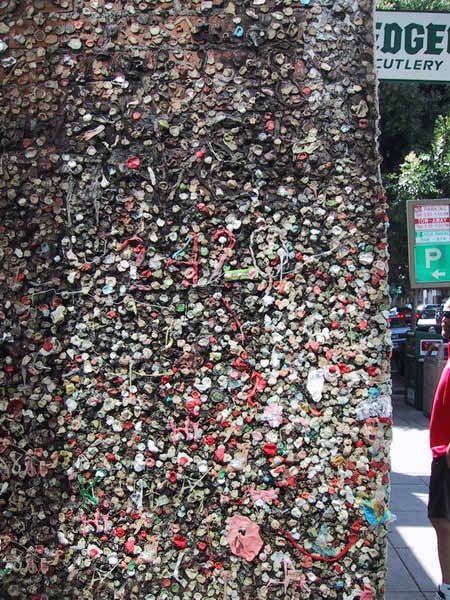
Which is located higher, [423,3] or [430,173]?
[423,3]

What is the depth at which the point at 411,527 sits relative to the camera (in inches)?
209

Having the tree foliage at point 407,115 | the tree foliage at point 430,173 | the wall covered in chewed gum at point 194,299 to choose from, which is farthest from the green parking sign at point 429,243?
the tree foliage at point 407,115

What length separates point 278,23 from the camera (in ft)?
9.70

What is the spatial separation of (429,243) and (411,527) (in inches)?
119

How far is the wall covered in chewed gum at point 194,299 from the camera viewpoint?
2959 millimetres

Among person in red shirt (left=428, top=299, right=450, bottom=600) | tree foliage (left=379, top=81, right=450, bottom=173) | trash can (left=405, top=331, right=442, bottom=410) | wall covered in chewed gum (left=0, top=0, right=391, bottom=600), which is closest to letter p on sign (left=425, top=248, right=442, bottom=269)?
person in red shirt (left=428, top=299, right=450, bottom=600)

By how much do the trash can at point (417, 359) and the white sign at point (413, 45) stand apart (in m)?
5.98

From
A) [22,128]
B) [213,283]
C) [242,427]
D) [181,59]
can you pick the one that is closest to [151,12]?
[181,59]

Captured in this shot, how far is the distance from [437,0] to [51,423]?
1468 cm

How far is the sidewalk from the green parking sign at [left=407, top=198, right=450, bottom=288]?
210 cm

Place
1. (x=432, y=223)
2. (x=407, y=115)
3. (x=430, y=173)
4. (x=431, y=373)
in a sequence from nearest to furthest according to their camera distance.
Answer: (x=432, y=223) → (x=431, y=373) → (x=430, y=173) → (x=407, y=115)

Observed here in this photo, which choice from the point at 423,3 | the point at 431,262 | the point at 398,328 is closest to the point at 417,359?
the point at 431,262

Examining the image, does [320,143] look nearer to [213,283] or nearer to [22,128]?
[213,283]

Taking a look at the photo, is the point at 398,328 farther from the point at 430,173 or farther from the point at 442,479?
the point at 442,479
